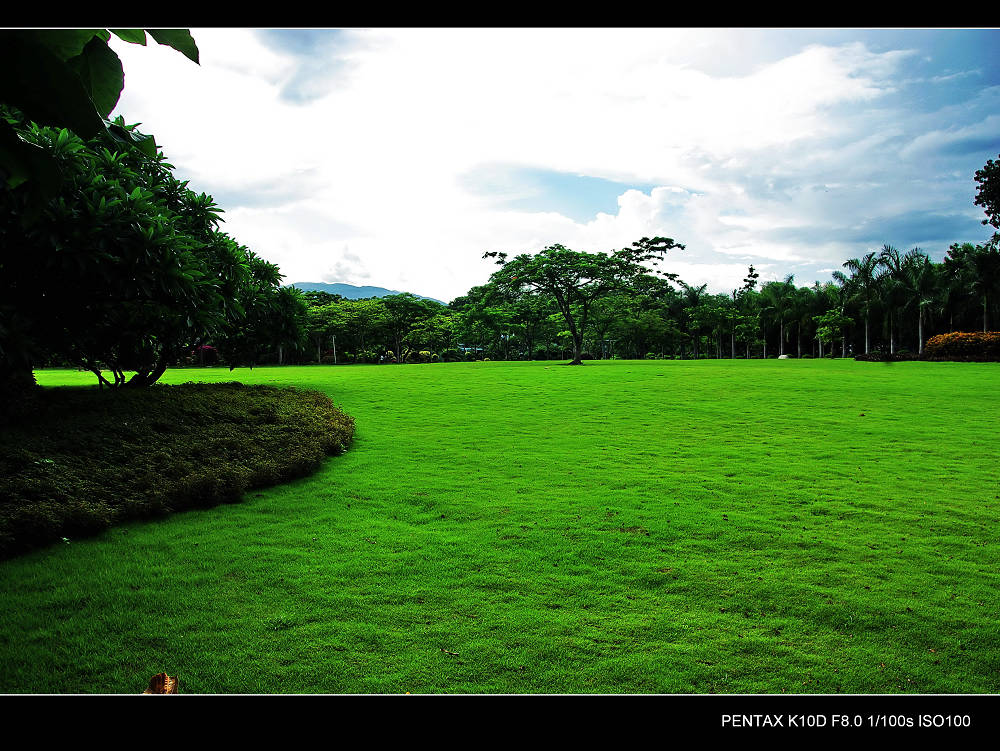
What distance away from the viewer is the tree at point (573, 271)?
32812 millimetres

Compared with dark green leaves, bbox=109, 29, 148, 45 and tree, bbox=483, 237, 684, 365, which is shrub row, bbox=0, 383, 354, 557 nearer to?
dark green leaves, bbox=109, 29, 148, 45

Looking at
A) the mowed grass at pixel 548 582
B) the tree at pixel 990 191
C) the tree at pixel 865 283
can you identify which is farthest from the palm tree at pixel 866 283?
the mowed grass at pixel 548 582

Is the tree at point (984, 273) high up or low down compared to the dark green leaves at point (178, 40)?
up

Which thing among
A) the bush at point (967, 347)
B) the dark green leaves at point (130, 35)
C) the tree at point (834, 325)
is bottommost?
the bush at point (967, 347)

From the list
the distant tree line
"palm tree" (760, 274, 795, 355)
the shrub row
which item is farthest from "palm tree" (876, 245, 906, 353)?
the shrub row

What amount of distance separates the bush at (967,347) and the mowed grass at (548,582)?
1079 inches

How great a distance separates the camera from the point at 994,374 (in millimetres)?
20359

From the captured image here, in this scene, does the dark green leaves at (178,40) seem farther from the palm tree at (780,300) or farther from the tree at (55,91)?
the palm tree at (780,300)

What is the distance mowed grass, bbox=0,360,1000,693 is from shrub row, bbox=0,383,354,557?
0.31 meters

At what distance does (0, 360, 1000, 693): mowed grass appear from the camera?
129 inches

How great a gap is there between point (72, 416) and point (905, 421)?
1479cm

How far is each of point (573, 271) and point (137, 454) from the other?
28.9 meters

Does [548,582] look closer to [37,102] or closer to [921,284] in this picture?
[37,102]
